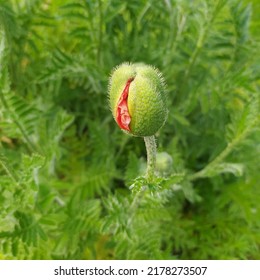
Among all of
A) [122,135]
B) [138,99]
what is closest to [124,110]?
[138,99]

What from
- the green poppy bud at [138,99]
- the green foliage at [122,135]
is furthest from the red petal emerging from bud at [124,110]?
the green foliage at [122,135]

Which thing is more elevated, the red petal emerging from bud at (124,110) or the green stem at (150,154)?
the red petal emerging from bud at (124,110)

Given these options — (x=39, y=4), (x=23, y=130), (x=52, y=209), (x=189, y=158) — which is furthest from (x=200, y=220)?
(x=39, y=4)

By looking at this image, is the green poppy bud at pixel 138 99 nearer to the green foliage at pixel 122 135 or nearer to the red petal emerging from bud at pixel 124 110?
the red petal emerging from bud at pixel 124 110

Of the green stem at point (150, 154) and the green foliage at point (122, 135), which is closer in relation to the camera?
the green stem at point (150, 154)

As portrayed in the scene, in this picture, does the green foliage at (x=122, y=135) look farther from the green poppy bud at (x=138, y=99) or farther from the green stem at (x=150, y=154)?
the green poppy bud at (x=138, y=99)

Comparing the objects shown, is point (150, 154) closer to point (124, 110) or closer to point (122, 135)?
point (124, 110)
